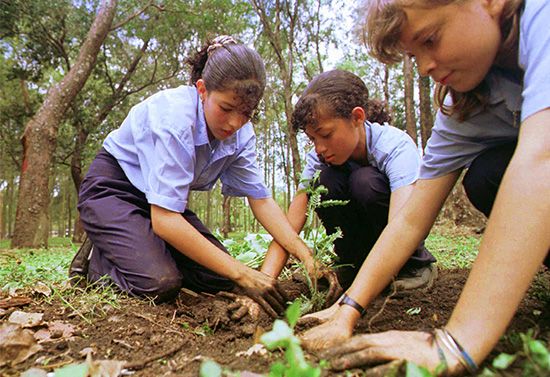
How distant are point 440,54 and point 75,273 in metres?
2.24

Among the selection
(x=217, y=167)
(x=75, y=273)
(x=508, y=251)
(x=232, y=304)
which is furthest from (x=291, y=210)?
(x=508, y=251)

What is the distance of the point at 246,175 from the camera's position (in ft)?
8.86

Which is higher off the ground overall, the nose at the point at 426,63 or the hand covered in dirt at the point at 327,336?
the nose at the point at 426,63

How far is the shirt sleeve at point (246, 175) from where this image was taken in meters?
2.67

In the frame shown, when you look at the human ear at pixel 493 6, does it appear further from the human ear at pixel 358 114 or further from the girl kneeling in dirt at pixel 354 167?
the human ear at pixel 358 114

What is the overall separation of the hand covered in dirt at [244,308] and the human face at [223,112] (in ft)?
2.77

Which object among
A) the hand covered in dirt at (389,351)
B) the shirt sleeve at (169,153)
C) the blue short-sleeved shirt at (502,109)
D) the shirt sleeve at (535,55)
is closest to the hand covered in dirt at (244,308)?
the shirt sleeve at (169,153)

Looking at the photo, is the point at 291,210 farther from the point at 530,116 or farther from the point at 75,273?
the point at 530,116

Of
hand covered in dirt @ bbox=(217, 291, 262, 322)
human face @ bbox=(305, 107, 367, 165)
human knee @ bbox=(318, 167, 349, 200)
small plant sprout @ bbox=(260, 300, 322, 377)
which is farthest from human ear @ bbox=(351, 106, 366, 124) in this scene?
small plant sprout @ bbox=(260, 300, 322, 377)

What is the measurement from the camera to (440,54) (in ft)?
3.83

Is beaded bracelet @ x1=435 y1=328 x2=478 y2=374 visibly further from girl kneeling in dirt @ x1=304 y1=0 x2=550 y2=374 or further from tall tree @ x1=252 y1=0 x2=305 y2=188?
tall tree @ x1=252 y1=0 x2=305 y2=188

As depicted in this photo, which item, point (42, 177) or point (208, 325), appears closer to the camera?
point (208, 325)

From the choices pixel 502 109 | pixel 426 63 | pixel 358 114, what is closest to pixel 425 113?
pixel 358 114

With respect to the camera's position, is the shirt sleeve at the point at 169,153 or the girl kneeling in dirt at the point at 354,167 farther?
the girl kneeling in dirt at the point at 354,167
